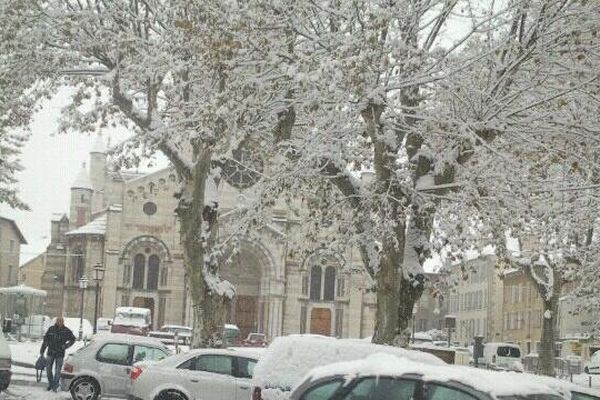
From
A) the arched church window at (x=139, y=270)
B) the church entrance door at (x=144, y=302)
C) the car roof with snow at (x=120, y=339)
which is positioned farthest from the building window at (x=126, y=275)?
the car roof with snow at (x=120, y=339)

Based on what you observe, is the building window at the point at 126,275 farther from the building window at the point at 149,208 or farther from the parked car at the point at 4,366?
the parked car at the point at 4,366

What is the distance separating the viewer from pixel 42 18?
17812 mm

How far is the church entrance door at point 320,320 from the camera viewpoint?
60.8 metres

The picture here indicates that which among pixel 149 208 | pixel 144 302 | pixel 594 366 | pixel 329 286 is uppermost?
pixel 149 208

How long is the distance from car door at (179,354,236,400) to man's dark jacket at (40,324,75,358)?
673 centimetres

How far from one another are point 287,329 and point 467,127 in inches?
1830

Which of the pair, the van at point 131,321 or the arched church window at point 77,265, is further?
the arched church window at point 77,265

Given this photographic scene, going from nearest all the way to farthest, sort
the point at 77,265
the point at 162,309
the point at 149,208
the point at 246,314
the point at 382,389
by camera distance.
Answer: the point at 382,389 → the point at 162,309 → the point at 149,208 → the point at 77,265 → the point at 246,314

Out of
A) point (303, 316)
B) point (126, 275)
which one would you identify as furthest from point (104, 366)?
point (303, 316)

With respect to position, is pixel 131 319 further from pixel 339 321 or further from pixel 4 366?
pixel 4 366

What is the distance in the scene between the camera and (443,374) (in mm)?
7480

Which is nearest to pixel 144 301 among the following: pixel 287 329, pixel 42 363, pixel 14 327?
pixel 287 329

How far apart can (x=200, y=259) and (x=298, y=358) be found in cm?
968

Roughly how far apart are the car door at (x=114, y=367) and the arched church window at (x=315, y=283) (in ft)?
141
